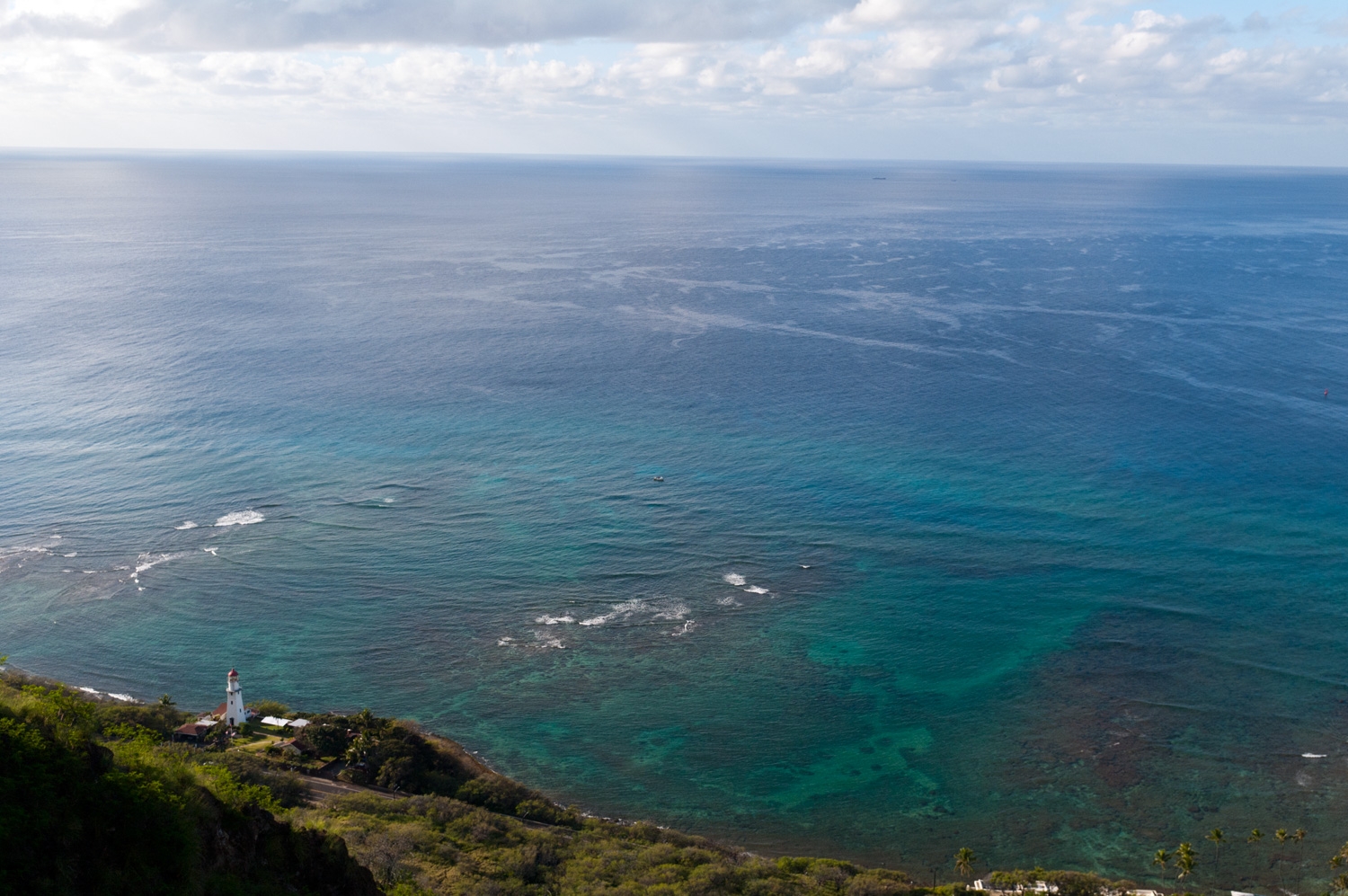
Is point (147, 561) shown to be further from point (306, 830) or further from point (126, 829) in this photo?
point (126, 829)

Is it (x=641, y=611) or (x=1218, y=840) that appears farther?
(x=641, y=611)

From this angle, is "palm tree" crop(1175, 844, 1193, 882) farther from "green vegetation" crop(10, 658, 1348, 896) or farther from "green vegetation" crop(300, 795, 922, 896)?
"green vegetation" crop(300, 795, 922, 896)

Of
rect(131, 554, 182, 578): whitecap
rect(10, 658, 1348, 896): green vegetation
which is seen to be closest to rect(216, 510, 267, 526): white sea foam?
rect(131, 554, 182, 578): whitecap

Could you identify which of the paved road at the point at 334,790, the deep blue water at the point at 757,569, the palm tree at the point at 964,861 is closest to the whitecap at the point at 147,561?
the deep blue water at the point at 757,569

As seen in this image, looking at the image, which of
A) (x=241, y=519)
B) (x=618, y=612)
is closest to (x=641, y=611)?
(x=618, y=612)

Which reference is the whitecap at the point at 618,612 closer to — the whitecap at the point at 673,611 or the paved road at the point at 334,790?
the whitecap at the point at 673,611

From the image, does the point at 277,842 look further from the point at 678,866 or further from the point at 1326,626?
the point at 1326,626

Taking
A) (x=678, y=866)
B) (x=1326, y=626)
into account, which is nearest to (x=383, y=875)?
(x=678, y=866)
